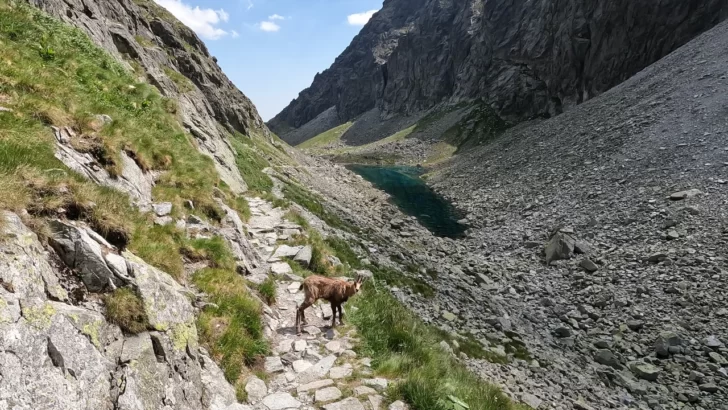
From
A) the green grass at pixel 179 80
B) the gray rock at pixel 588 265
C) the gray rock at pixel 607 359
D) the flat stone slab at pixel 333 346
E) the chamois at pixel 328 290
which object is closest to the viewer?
the flat stone slab at pixel 333 346

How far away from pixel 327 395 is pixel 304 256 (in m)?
7.38

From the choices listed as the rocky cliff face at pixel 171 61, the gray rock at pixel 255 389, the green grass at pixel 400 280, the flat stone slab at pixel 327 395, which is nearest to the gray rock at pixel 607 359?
the green grass at pixel 400 280

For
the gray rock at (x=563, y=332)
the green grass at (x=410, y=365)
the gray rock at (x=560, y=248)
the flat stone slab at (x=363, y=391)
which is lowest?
the gray rock at (x=563, y=332)

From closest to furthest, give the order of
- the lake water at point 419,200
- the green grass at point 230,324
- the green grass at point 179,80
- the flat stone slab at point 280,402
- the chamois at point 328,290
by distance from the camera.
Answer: the flat stone slab at point 280,402, the green grass at point 230,324, the chamois at point 328,290, the green grass at point 179,80, the lake water at point 419,200

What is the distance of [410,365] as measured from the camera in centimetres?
850

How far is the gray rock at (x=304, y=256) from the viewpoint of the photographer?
13969 mm

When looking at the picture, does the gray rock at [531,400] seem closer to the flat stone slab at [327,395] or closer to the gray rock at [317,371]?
the gray rock at [317,371]

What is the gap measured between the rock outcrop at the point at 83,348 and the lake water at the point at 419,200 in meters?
32.8

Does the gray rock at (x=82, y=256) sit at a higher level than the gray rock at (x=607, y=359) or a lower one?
higher

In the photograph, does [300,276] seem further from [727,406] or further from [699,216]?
[699,216]

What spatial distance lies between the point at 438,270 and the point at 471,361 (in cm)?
999

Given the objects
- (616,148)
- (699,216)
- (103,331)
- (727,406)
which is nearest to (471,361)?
(727,406)

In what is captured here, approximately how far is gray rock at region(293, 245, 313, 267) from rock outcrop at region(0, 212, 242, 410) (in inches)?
285

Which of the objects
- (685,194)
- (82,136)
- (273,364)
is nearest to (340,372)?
(273,364)
